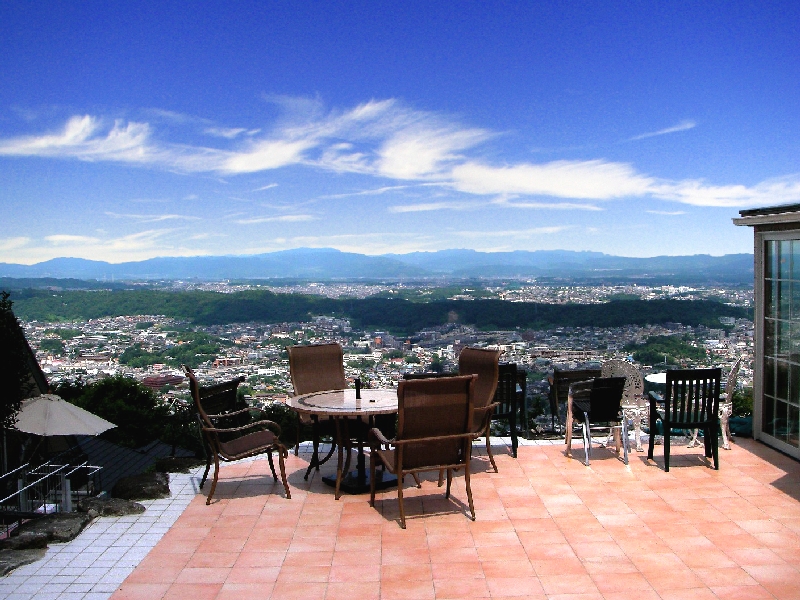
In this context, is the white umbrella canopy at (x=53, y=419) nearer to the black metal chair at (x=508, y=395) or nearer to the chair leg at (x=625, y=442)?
the black metal chair at (x=508, y=395)

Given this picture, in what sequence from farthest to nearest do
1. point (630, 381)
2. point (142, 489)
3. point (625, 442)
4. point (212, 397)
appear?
point (630, 381) < point (625, 442) < point (212, 397) < point (142, 489)

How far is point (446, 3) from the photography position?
538 inches

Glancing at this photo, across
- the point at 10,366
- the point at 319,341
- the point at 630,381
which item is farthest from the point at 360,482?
the point at 10,366

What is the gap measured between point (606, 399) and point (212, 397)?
3508mm

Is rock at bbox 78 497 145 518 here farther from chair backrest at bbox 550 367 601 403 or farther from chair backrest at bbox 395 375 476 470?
chair backrest at bbox 550 367 601 403

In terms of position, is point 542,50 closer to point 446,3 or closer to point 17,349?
point 446,3

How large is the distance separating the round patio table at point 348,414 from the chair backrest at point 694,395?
245 centimetres

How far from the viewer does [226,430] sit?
5062 millimetres

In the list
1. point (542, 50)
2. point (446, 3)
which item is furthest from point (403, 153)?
point (446, 3)

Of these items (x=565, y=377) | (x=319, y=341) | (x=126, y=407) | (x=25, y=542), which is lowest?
(x=126, y=407)

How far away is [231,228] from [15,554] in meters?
35.9

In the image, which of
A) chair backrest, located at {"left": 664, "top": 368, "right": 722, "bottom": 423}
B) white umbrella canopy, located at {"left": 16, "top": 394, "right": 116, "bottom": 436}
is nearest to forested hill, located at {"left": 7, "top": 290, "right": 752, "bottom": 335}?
chair backrest, located at {"left": 664, "top": 368, "right": 722, "bottom": 423}

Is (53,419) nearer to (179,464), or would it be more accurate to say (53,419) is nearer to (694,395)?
(179,464)

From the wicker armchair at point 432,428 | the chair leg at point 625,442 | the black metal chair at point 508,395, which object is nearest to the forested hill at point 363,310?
the chair leg at point 625,442
